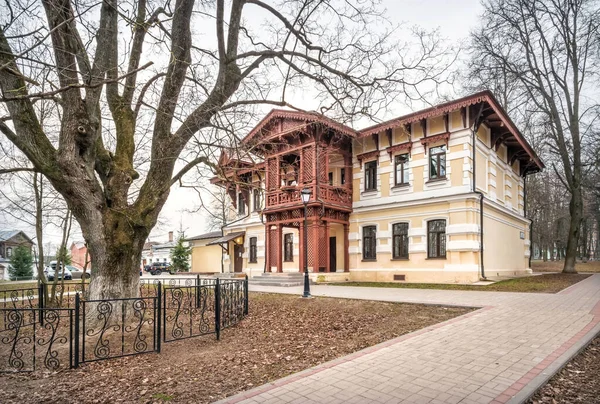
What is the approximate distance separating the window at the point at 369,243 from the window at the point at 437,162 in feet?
13.3

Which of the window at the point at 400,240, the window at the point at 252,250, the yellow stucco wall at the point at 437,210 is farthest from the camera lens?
the window at the point at 252,250

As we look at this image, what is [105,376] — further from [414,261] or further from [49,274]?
[49,274]

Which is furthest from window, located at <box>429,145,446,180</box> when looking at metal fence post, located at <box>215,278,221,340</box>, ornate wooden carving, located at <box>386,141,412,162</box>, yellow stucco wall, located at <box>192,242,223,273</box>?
yellow stucco wall, located at <box>192,242,223,273</box>

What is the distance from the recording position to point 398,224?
1836 cm

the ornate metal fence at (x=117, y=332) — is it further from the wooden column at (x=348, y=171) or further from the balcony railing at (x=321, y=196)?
the wooden column at (x=348, y=171)

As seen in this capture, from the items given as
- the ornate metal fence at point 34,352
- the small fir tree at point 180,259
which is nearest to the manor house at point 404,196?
the ornate metal fence at point 34,352

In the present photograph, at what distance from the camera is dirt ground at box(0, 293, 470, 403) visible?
13.8 ft

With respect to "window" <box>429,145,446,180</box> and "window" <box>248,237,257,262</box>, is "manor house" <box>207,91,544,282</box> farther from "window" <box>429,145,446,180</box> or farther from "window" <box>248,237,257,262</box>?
"window" <box>248,237,257,262</box>

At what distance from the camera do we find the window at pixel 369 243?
1927 centimetres

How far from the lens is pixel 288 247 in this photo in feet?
73.9

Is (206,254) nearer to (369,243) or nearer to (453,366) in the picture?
(369,243)

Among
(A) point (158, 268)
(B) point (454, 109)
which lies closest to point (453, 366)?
(B) point (454, 109)

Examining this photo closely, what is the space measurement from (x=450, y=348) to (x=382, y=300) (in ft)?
16.6

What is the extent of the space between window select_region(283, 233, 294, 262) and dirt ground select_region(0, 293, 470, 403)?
43.9 ft
